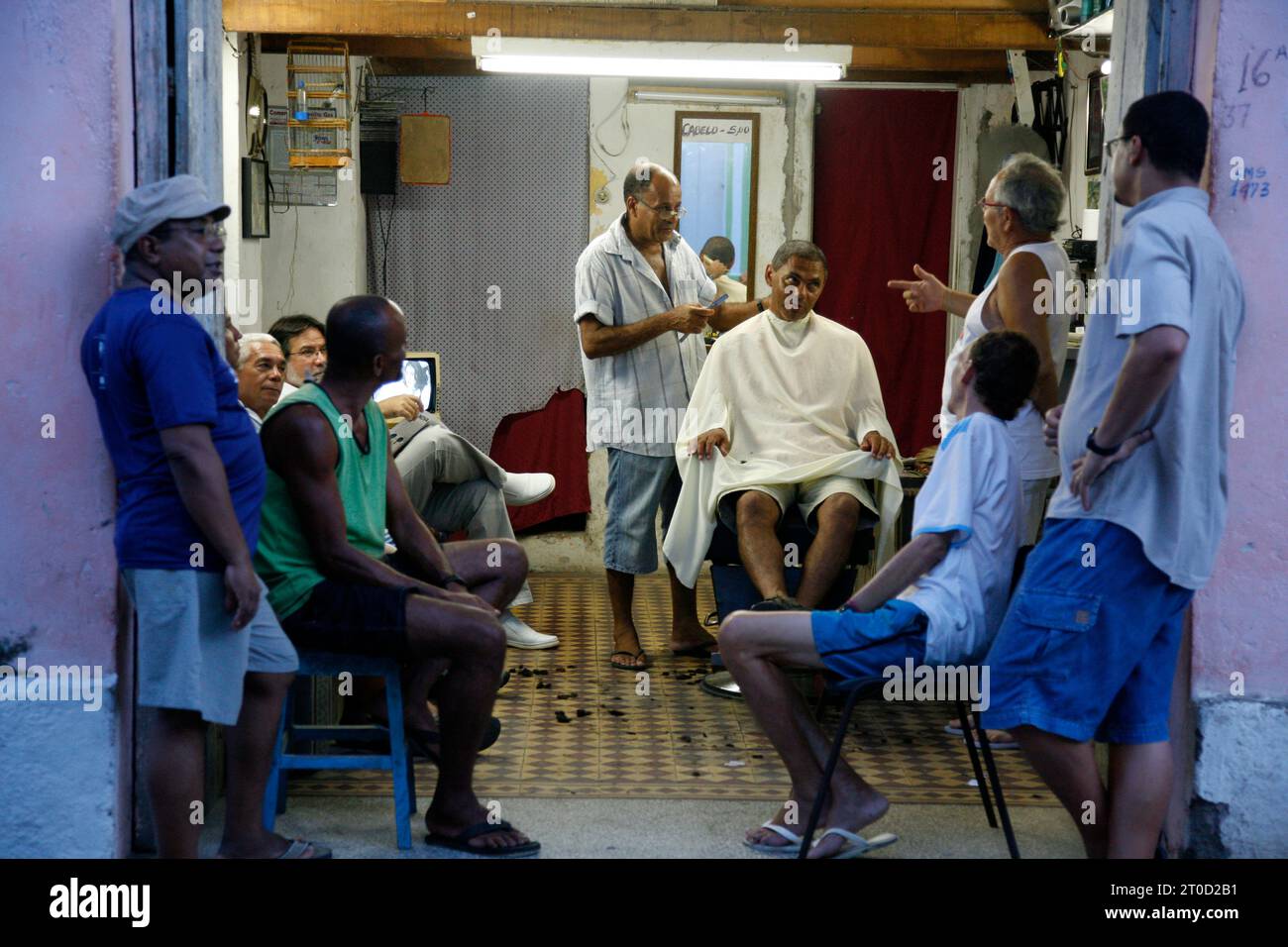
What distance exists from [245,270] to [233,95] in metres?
0.74

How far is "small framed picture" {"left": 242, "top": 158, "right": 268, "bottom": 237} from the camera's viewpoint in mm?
5996

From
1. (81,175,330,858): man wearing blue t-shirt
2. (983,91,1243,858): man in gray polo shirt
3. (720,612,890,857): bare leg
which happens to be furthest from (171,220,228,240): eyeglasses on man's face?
(983,91,1243,858): man in gray polo shirt

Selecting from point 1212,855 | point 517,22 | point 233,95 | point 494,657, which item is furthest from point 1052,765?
point 233,95

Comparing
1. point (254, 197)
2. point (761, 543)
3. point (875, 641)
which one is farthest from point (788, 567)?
point (254, 197)

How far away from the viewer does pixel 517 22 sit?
19.3ft

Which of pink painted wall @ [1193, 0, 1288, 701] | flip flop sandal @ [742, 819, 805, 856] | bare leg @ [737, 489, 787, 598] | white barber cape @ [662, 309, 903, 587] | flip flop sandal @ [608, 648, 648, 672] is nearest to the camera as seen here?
pink painted wall @ [1193, 0, 1288, 701]

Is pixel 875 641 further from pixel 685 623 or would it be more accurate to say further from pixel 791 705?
pixel 685 623

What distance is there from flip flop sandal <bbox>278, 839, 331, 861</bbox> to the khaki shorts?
197cm

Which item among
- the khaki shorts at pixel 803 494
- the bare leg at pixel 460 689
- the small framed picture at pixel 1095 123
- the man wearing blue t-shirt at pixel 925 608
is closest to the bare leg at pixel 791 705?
the man wearing blue t-shirt at pixel 925 608

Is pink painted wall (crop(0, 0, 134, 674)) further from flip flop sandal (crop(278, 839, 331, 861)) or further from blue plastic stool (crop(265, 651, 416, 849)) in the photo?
flip flop sandal (crop(278, 839, 331, 861))

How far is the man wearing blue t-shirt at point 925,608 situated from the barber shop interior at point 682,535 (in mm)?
10

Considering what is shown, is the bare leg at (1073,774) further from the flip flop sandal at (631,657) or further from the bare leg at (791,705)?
the flip flop sandal at (631,657)

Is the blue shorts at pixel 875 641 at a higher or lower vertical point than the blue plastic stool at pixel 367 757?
higher

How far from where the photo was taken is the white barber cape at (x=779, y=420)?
4863 mm
